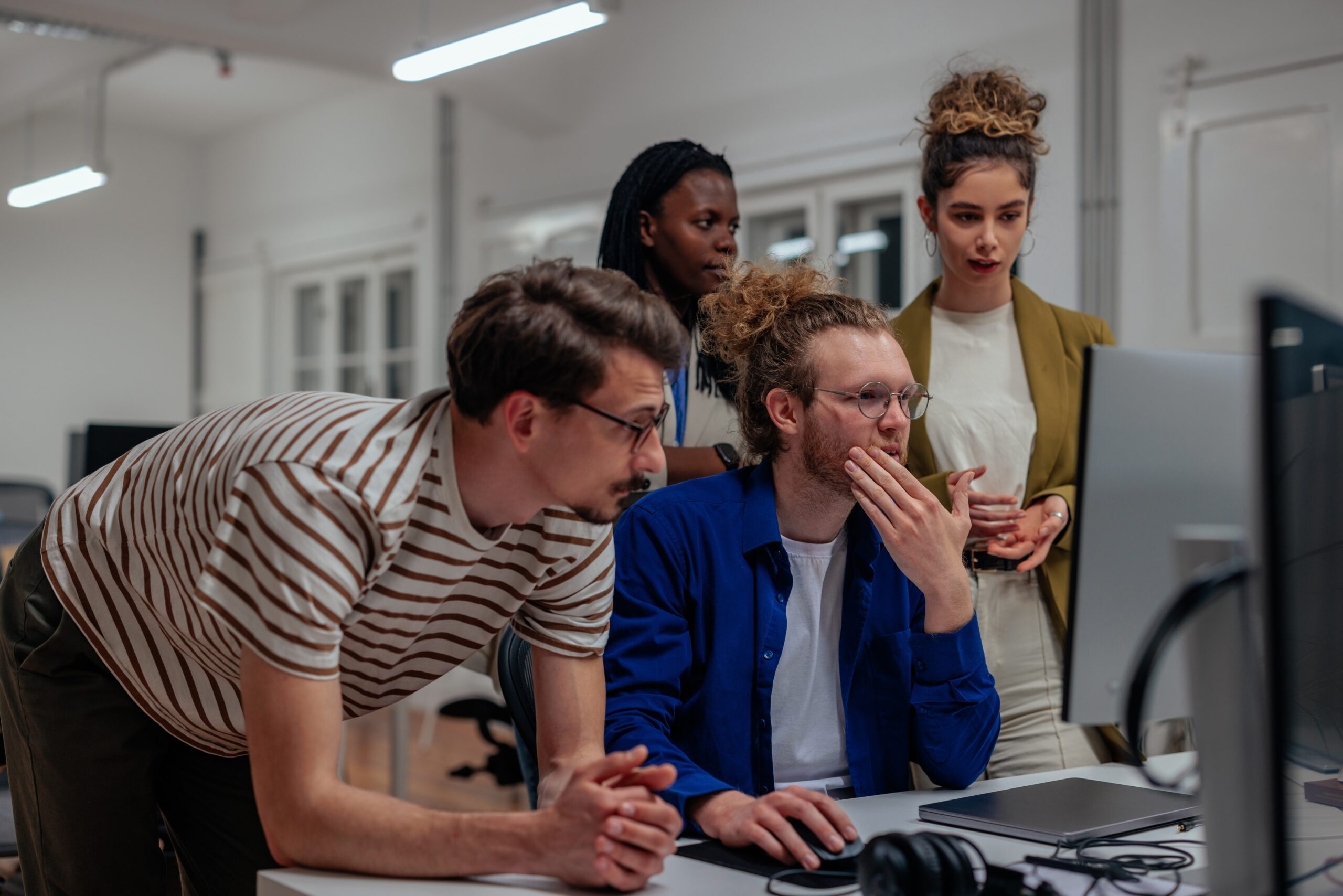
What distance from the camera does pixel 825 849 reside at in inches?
47.0

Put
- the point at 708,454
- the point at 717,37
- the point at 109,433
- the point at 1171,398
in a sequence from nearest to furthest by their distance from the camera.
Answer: the point at 1171,398
the point at 708,454
the point at 109,433
the point at 717,37

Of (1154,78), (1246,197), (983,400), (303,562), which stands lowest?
(303,562)

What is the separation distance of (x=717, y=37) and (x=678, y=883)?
191 inches

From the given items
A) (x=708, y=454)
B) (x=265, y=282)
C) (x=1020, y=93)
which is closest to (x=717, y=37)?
(x=1020, y=93)

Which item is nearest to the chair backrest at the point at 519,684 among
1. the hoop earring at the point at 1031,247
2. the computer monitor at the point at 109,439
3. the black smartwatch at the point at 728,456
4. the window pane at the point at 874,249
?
the black smartwatch at the point at 728,456

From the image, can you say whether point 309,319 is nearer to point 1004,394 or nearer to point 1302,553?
point 1004,394

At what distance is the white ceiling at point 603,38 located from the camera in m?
4.66

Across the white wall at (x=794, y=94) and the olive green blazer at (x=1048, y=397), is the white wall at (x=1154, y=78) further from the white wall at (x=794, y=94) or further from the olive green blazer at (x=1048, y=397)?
the olive green blazer at (x=1048, y=397)

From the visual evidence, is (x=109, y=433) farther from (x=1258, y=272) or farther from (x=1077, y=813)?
(x=1258, y=272)

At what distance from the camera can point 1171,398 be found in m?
1.04

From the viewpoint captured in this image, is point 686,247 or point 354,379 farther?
point 354,379

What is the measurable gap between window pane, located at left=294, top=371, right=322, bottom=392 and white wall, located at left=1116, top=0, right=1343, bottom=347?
5.52m

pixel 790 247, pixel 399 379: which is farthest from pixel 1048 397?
pixel 399 379

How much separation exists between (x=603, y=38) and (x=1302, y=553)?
5.56 metres
